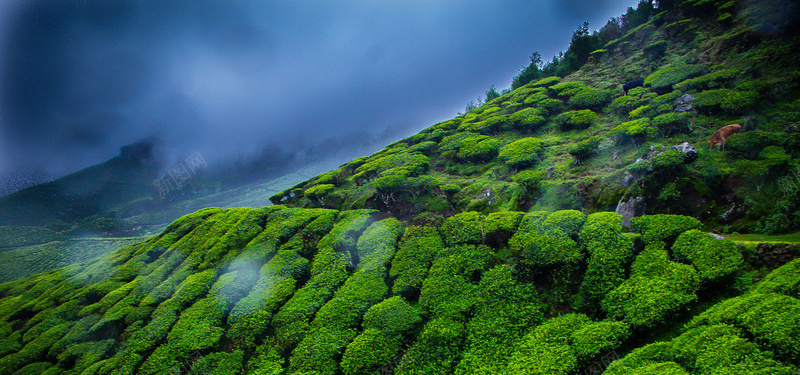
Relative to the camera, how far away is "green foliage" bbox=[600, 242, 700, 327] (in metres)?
6.64

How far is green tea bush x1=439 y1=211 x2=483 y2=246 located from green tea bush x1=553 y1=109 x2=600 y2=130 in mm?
12192

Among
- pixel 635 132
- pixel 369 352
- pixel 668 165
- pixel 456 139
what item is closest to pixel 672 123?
pixel 635 132

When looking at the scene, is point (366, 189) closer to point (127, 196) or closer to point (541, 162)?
point (541, 162)

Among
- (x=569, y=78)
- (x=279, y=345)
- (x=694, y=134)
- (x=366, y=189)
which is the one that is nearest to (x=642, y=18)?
(x=569, y=78)

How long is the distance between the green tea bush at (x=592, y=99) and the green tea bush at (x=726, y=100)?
19.4ft

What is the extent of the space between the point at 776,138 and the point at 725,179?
2.73 meters

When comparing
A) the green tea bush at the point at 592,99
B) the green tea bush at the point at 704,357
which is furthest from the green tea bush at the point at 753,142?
the green tea bush at the point at 592,99

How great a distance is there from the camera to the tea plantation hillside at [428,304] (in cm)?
629

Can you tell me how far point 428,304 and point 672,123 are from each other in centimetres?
1524

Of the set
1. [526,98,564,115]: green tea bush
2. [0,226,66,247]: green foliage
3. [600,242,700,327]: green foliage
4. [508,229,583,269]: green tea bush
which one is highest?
[0,226,66,247]: green foliage

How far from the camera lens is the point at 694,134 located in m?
13.8

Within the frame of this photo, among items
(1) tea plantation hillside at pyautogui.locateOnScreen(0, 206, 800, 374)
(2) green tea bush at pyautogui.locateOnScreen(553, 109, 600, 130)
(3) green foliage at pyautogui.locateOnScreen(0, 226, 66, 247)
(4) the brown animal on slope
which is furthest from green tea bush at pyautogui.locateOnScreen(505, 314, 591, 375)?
(3) green foliage at pyautogui.locateOnScreen(0, 226, 66, 247)

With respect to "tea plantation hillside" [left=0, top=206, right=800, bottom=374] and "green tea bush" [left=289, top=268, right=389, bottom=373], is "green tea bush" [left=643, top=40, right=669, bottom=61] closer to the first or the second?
"tea plantation hillside" [left=0, top=206, right=800, bottom=374]

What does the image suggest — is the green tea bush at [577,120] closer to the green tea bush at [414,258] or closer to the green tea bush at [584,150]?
the green tea bush at [584,150]
